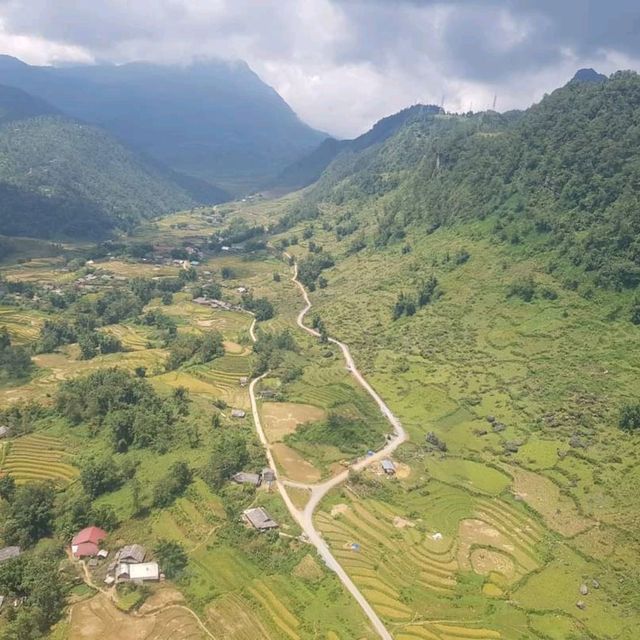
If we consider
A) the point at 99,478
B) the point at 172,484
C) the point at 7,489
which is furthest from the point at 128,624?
the point at 7,489

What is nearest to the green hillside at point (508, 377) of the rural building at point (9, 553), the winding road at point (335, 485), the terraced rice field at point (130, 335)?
the winding road at point (335, 485)

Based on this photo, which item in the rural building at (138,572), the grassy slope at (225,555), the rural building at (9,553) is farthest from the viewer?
the rural building at (9,553)

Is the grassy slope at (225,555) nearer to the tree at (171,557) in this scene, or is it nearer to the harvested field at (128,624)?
the tree at (171,557)

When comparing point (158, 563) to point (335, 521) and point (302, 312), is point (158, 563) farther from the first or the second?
point (302, 312)

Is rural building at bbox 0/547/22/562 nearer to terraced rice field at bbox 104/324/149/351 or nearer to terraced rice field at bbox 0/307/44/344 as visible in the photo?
terraced rice field at bbox 104/324/149/351

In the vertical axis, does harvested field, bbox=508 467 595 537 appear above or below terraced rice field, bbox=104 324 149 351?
above

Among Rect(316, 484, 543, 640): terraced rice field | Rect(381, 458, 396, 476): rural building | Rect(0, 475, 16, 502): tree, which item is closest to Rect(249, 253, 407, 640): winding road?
Rect(316, 484, 543, 640): terraced rice field
